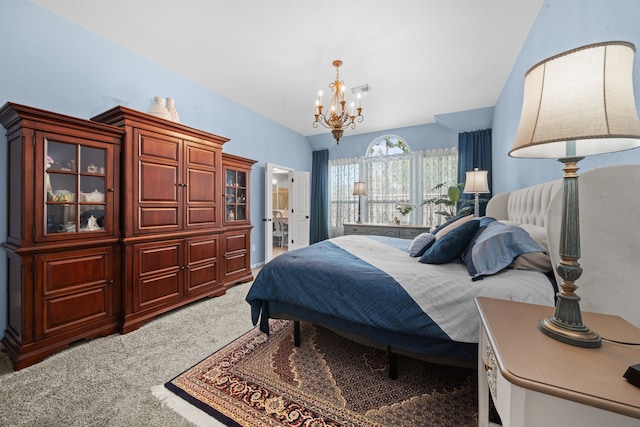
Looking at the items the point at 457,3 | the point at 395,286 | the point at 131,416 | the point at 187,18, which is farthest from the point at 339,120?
the point at 131,416

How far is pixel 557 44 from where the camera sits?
187 centimetres

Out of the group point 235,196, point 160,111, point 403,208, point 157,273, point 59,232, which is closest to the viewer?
point 59,232

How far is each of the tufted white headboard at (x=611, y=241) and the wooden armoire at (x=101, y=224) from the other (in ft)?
10.1

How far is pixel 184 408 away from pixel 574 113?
6.99 ft

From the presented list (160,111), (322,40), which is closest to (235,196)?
(160,111)

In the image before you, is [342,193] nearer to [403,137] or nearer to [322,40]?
[403,137]

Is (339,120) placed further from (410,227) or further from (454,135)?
(454,135)

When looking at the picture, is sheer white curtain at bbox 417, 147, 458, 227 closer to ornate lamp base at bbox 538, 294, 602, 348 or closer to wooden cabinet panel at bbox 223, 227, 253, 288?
wooden cabinet panel at bbox 223, 227, 253, 288

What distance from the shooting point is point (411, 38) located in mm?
2518

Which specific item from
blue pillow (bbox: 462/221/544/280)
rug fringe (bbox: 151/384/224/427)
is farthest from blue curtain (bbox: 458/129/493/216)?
rug fringe (bbox: 151/384/224/427)

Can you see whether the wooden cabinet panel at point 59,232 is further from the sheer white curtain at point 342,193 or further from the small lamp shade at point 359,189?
the sheer white curtain at point 342,193

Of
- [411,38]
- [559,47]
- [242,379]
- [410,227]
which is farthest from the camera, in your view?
[410,227]

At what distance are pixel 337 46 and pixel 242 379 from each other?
121 inches

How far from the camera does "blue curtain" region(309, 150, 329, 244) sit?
19.5 ft
